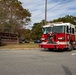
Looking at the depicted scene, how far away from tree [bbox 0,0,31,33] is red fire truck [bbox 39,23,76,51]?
17.5 metres

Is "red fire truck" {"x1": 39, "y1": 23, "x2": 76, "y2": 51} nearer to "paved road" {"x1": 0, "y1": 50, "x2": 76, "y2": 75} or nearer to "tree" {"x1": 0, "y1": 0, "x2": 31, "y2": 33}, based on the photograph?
"paved road" {"x1": 0, "y1": 50, "x2": 76, "y2": 75}

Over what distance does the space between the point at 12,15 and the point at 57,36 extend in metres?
24.8

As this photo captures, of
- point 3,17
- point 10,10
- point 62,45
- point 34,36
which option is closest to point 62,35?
point 62,45

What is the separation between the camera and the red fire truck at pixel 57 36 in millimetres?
21328

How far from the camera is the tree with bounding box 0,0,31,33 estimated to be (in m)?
39.8

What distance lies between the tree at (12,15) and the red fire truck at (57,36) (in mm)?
17454

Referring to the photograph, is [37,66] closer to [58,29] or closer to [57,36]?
[57,36]

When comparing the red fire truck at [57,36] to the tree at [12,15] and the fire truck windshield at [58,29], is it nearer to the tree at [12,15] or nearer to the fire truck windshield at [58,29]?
the fire truck windshield at [58,29]

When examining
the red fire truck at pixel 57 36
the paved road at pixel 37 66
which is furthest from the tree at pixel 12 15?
the paved road at pixel 37 66

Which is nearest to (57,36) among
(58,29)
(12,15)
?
(58,29)

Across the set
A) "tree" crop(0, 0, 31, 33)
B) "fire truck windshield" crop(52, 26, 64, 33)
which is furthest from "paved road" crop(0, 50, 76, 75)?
"tree" crop(0, 0, 31, 33)

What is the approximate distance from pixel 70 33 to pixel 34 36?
78.7 m

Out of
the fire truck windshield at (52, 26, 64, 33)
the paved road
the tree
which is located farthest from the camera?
the tree

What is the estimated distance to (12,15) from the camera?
44.8m
